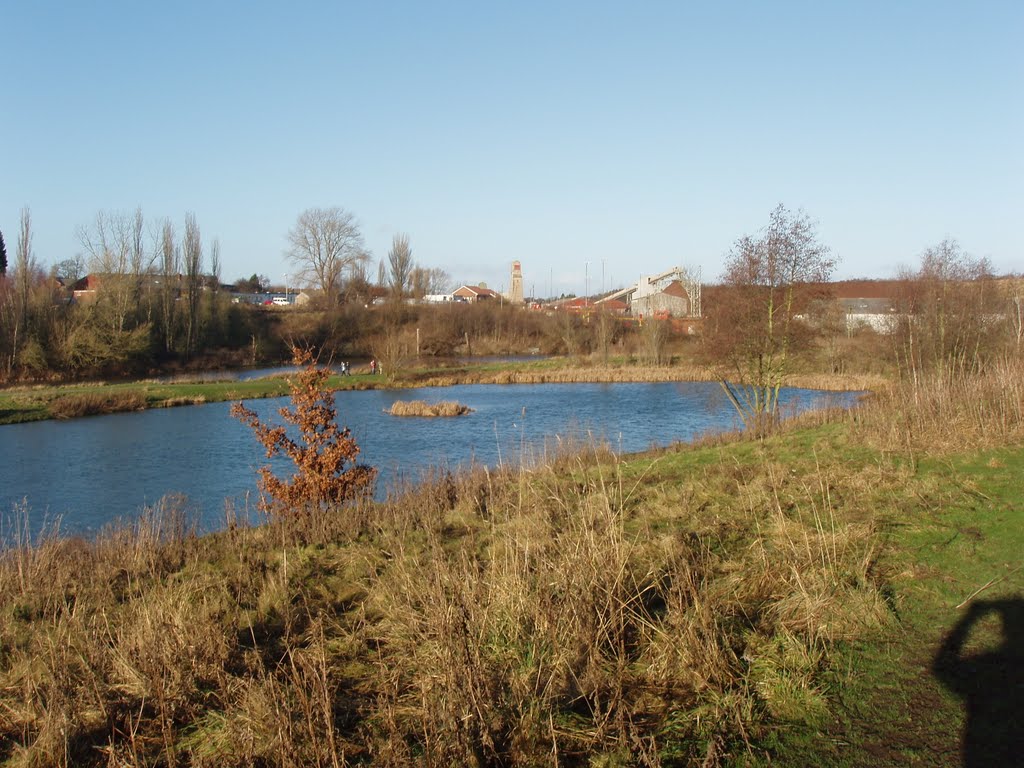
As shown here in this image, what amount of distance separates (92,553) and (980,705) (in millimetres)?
8610

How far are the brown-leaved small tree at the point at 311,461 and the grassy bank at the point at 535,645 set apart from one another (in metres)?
2.97

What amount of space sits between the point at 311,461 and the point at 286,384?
87.4ft

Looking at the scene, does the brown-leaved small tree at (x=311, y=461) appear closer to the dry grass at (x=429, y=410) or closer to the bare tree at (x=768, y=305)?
the bare tree at (x=768, y=305)

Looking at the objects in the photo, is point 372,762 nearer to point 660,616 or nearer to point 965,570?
point 660,616

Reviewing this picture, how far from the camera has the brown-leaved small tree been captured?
11.1m

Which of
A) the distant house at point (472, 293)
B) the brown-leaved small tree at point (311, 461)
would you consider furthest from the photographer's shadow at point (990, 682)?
the distant house at point (472, 293)

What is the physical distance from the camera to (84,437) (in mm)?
26281

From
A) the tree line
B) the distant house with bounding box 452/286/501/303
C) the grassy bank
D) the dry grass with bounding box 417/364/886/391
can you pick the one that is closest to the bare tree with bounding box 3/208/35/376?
the tree line

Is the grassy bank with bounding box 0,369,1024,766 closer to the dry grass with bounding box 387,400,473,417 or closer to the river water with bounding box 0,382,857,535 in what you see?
the river water with bounding box 0,382,857,535

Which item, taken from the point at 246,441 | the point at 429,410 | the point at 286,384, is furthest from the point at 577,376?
the point at 246,441

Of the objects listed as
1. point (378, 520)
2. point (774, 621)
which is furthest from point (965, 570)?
point (378, 520)

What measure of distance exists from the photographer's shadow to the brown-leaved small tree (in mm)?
7561

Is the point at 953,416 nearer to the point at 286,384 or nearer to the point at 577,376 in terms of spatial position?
the point at 286,384

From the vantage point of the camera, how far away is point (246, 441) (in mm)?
24422
